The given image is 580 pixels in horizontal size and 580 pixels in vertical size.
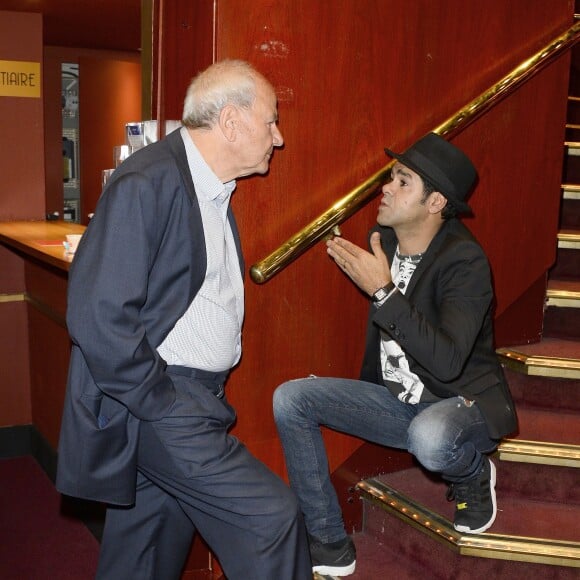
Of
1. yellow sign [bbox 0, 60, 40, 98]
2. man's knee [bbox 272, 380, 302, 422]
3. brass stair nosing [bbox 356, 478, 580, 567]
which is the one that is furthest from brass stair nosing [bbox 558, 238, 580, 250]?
yellow sign [bbox 0, 60, 40, 98]

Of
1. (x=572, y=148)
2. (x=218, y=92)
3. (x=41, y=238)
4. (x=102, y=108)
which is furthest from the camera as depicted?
(x=102, y=108)

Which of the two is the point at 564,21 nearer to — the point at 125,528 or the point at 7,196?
the point at 125,528

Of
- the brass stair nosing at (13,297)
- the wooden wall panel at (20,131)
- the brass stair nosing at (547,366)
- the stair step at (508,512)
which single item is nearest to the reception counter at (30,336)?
the brass stair nosing at (13,297)

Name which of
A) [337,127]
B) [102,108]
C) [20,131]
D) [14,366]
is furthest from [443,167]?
[102,108]

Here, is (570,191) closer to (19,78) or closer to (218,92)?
(218,92)

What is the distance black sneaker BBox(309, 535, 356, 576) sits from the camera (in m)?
2.46

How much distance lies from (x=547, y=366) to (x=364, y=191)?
97 centimetres

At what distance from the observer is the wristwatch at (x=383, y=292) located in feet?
7.19

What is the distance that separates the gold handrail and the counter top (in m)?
0.92

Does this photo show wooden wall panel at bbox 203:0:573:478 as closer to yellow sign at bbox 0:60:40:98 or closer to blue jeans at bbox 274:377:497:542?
blue jeans at bbox 274:377:497:542

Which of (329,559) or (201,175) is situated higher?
(201,175)

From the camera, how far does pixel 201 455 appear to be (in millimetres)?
1955

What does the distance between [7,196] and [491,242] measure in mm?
3157

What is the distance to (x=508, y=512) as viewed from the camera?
2605 mm
